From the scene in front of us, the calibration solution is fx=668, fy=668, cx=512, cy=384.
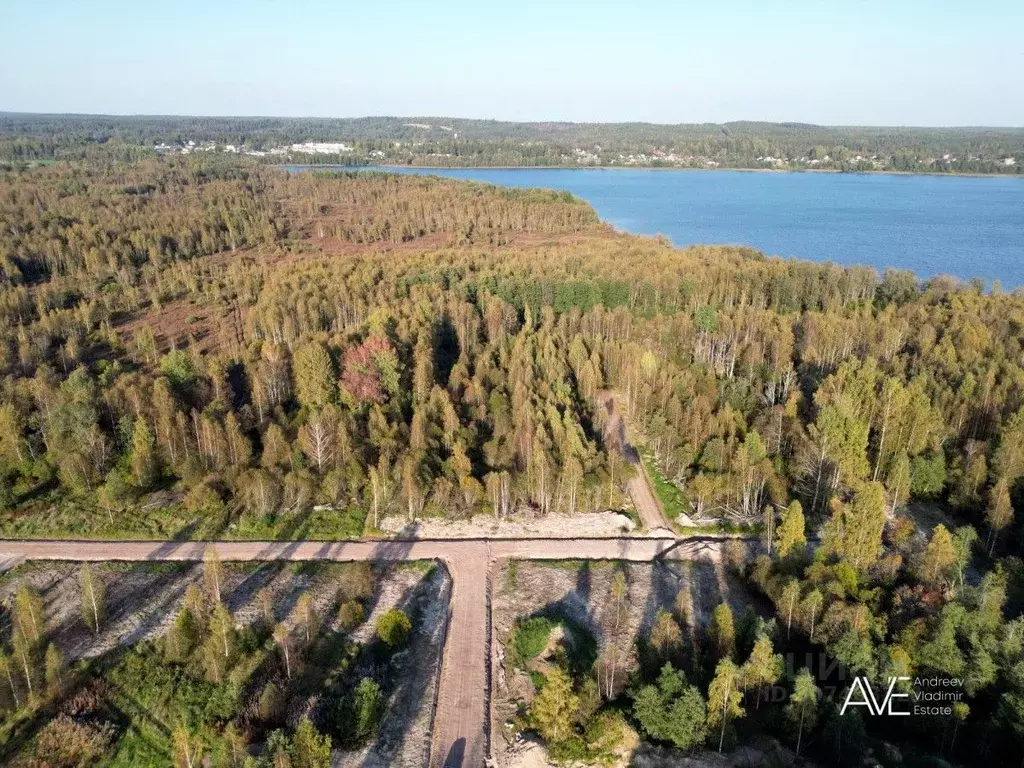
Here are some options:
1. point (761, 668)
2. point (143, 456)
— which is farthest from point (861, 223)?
point (143, 456)

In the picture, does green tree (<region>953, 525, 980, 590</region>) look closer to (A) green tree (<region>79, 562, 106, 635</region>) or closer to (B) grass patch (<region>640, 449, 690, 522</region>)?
(B) grass patch (<region>640, 449, 690, 522</region>)

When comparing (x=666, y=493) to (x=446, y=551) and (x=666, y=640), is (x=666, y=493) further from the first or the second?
(x=666, y=640)

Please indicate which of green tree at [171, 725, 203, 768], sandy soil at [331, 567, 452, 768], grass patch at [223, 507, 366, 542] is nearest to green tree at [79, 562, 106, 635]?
grass patch at [223, 507, 366, 542]

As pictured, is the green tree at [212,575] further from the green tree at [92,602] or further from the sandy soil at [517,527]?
the sandy soil at [517,527]

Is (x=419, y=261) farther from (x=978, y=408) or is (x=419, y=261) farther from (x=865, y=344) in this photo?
(x=978, y=408)

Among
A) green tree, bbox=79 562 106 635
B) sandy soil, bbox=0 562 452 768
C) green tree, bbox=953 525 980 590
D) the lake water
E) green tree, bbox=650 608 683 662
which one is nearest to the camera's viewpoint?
sandy soil, bbox=0 562 452 768

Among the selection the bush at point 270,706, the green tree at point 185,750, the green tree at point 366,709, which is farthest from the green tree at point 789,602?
the green tree at point 185,750
